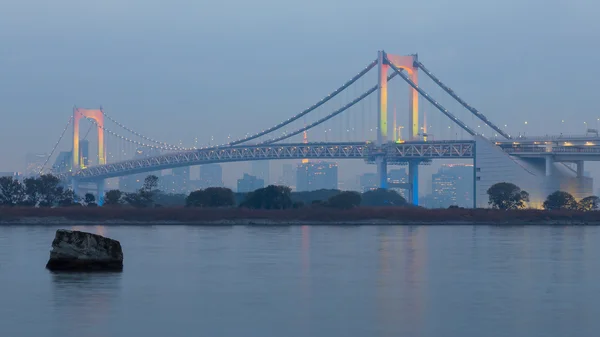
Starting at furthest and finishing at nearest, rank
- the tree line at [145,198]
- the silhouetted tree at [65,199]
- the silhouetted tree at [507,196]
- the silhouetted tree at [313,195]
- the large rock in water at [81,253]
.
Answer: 1. the silhouetted tree at [313,195]
2. the silhouetted tree at [65,199]
3. the tree line at [145,198]
4. the silhouetted tree at [507,196]
5. the large rock in water at [81,253]

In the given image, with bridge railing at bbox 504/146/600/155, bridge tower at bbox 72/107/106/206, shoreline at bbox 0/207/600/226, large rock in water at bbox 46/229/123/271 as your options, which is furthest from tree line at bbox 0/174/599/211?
large rock in water at bbox 46/229/123/271

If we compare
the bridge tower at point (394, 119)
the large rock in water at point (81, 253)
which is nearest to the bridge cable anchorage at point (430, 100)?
the bridge tower at point (394, 119)

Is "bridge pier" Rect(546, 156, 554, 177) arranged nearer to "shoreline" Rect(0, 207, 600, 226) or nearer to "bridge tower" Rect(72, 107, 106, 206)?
"shoreline" Rect(0, 207, 600, 226)

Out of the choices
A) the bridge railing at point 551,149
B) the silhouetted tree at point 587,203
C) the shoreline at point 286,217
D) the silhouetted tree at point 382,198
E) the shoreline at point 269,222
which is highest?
the bridge railing at point 551,149

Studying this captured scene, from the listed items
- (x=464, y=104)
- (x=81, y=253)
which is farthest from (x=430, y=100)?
(x=81, y=253)

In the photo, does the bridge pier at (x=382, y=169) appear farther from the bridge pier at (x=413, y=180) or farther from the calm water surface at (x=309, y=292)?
the calm water surface at (x=309, y=292)

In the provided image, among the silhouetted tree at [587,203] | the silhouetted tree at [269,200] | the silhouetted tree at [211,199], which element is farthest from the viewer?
the silhouetted tree at [211,199]

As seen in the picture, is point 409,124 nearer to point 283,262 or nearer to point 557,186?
point 557,186
